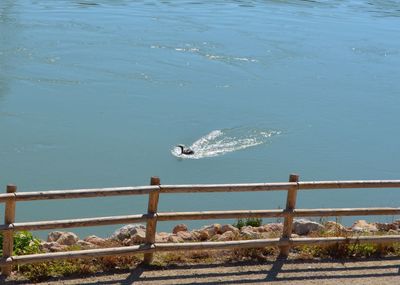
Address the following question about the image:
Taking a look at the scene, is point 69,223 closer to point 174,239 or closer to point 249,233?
point 174,239

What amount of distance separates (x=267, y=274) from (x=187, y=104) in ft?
39.6

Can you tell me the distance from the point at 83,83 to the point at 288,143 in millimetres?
6223

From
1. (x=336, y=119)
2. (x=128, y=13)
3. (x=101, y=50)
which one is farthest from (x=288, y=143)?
(x=128, y=13)

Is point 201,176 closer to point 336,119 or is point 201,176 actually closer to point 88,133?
point 88,133

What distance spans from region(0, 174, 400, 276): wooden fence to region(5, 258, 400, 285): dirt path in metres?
0.21

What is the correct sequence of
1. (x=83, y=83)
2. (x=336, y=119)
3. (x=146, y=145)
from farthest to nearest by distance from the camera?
(x=83, y=83) < (x=336, y=119) < (x=146, y=145)

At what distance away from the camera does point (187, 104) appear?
19531 mm

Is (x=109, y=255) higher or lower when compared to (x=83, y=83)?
higher

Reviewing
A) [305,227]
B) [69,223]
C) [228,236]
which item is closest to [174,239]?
[228,236]

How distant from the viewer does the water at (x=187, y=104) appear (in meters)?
14.6

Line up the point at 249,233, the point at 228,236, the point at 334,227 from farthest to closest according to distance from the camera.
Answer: the point at 334,227
the point at 249,233
the point at 228,236

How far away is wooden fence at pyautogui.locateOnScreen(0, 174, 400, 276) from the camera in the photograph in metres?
7.01

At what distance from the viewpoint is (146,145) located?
16.4 m

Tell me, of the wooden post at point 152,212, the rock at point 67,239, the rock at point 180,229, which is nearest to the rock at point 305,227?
the rock at point 180,229
